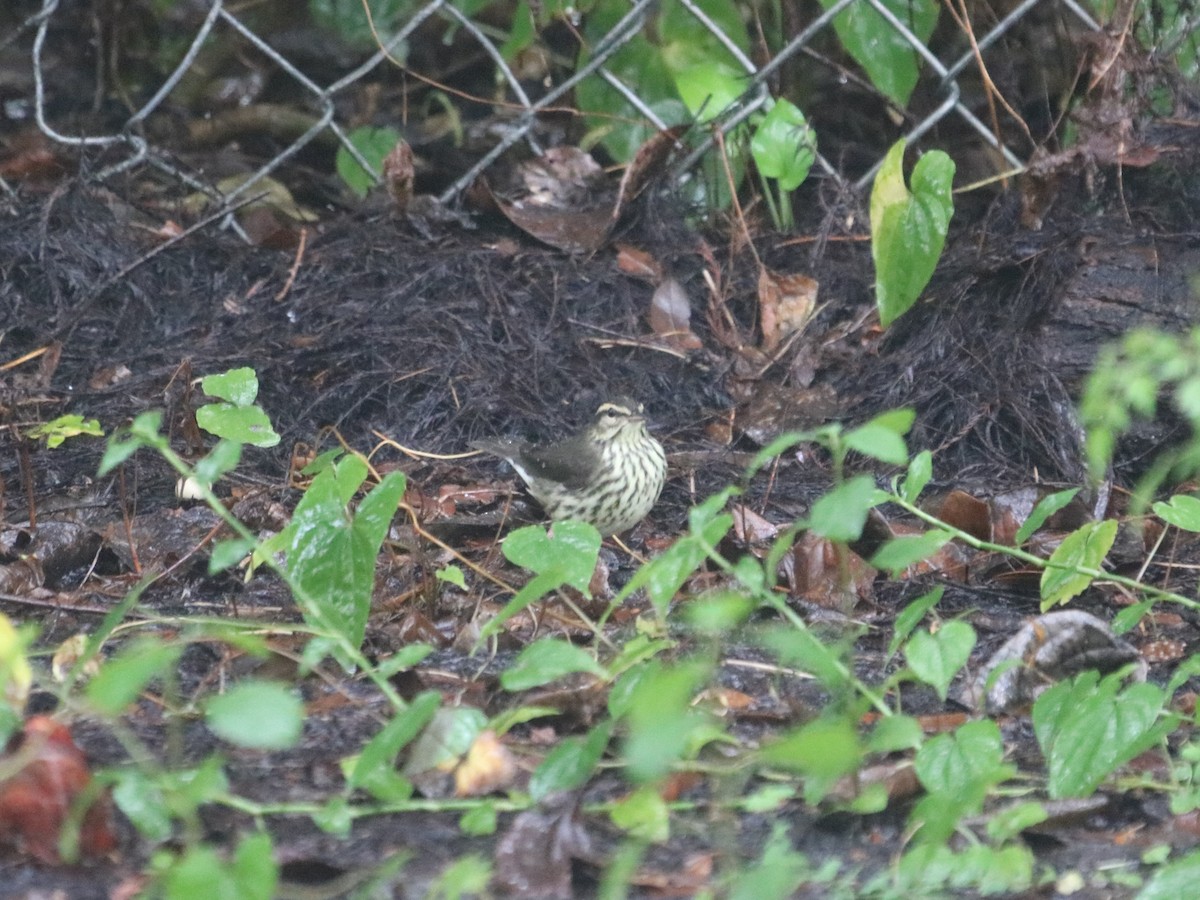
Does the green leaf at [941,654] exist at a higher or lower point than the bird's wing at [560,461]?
higher

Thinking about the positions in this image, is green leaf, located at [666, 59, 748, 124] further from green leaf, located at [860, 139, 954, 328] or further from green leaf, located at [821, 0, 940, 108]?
green leaf, located at [860, 139, 954, 328]

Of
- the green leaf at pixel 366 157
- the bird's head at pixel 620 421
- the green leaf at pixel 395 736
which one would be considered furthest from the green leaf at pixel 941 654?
the green leaf at pixel 366 157

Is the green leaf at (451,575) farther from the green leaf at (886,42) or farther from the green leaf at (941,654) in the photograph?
the green leaf at (886,42)

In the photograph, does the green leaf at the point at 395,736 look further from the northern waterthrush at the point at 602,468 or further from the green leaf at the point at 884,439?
→ the northern waterthrush at the point at 602,468

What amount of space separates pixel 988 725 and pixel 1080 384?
227cm

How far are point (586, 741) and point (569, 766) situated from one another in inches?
1.5

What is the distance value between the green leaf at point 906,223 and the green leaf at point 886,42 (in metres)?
1.12

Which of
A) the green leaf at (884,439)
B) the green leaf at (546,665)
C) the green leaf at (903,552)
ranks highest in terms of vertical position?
the green leaf at (884,439)

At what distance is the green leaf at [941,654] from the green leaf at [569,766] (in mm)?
413

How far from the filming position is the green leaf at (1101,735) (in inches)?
82.7

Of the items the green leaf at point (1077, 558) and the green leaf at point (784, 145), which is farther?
the green leaf at point (784, 145)

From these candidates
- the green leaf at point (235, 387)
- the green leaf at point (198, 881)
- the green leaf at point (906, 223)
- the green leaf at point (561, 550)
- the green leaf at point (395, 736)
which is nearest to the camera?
the green leaf at point (198, 881)

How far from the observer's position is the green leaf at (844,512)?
179 cm

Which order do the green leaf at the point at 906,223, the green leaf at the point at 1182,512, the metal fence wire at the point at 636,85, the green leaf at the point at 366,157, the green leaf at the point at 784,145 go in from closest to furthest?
1. the green leaf at the point at 1182,512
2. the green leaf at the point at 906,223
3. the green leaf at the point at 784,145
4. the metal fence wire at the point at 636,85
5. the green leaf at the point at 366,157
